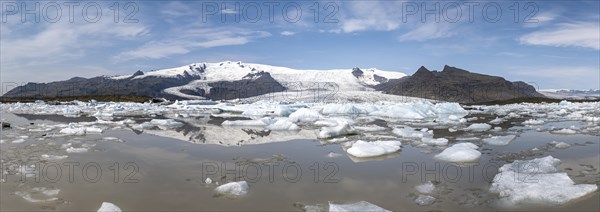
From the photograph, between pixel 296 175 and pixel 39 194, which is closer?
pixel 39 194

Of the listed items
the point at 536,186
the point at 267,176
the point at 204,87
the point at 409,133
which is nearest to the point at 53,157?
the point at 267,176

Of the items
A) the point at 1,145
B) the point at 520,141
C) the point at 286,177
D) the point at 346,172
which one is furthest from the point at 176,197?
the point at 520,141

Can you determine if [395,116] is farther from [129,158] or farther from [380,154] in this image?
[129,158]

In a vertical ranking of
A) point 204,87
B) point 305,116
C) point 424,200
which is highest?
point 204,87

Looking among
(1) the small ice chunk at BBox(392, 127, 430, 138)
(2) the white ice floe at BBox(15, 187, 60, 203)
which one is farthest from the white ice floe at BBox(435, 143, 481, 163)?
(2) the white ice floe at BBox(15, 187, 60, 203)

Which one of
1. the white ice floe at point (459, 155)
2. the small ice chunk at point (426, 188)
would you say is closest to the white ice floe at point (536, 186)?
the small ice chunk at point (426, 188)

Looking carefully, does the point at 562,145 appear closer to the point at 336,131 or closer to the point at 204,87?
the point at 336,131
